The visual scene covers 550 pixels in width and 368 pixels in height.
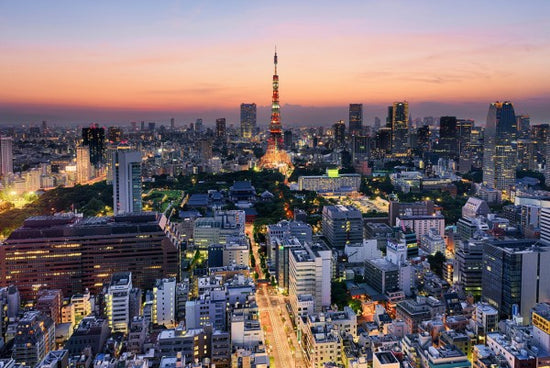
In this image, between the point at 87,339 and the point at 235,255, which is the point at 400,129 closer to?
the point at 235,255

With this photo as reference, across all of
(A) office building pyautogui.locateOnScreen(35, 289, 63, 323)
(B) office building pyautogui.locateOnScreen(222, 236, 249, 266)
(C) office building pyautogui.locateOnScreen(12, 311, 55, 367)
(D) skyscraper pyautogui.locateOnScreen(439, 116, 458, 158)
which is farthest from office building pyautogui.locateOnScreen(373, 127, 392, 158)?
(C) office building pyautogui.locateOnScreen(12, 311, 55, 367)

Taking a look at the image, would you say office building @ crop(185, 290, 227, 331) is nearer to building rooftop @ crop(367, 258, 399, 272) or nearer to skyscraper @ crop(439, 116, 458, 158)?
building rooftop @ crop(367, 258, 399, 272)

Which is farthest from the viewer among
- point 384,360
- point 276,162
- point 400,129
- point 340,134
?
point 340,134

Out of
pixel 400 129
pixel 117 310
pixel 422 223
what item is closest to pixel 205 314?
pixel 117 310

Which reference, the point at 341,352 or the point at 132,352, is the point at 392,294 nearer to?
the point at 341,352

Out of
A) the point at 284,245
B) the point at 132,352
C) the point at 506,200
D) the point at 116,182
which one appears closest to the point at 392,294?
the point at 284,245

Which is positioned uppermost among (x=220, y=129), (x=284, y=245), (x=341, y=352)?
(x=220, y=129)
